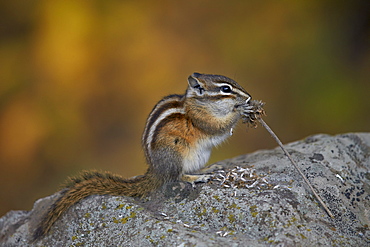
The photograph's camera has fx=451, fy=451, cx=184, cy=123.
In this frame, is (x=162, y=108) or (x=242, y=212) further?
(x=162, y=108)

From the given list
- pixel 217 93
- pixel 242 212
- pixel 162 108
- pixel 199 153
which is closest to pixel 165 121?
pixel 162 108

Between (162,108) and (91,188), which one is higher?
(162,108)

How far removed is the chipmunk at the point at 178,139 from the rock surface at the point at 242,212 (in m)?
0.11

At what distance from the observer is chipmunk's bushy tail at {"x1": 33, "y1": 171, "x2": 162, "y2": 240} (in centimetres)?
388

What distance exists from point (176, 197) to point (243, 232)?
2.50 ft

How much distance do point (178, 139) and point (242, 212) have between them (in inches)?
39.1

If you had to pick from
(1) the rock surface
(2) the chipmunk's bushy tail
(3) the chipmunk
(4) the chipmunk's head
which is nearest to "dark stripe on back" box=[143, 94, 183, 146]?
(3) the chipmunk

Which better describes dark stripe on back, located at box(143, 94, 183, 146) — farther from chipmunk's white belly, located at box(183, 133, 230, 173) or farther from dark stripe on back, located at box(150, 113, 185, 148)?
chipmunk's white belly, located at box(183, 133, 230, 173)

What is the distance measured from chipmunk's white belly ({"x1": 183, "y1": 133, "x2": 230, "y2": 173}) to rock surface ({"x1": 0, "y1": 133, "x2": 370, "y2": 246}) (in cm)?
23

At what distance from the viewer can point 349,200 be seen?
12.2ft

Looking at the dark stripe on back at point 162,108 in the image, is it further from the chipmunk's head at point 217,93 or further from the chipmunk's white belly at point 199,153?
the chipmunk's white belly at point 199,153

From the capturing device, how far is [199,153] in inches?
167

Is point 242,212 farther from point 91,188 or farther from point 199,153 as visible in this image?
point 91,188

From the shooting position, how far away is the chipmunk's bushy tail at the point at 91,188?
3.88 meters
